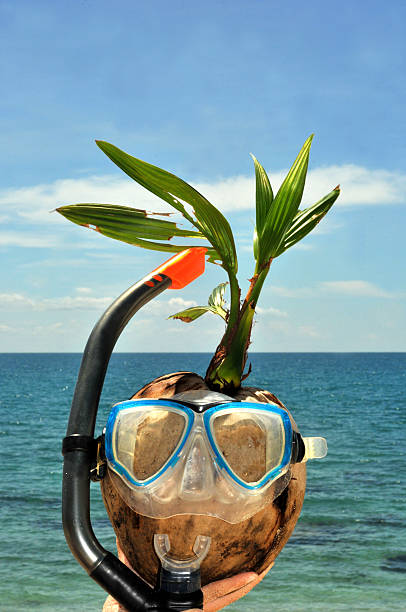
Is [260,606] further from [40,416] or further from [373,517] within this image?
[40,416]

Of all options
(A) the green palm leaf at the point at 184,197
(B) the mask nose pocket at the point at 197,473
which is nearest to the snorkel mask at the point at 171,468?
(B) the mask nose pocket at the point at 197,473

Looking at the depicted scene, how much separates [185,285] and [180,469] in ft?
2.17

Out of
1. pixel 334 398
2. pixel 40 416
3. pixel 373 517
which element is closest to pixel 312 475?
pixel 373 517

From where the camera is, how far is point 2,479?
25688mm

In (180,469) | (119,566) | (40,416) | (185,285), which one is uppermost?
(185,285)

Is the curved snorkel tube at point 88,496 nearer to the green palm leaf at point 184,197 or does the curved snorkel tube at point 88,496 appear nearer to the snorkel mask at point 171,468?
the snorkel mask at point 171,468

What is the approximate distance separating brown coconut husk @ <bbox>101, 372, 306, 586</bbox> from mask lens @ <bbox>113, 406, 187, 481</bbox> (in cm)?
16

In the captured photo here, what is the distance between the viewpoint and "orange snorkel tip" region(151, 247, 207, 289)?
206 centimetres

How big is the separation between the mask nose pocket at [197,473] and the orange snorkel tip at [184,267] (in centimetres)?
56

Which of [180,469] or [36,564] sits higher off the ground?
[180,469]

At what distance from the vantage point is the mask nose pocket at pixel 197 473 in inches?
68.4

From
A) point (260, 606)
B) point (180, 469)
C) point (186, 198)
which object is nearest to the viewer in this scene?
point (180, 469)

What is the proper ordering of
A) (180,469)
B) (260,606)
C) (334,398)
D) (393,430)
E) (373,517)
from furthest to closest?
1. (334,398)
2. (393,430)
3. (373,517)
4. (260,606)
5. (180,469)

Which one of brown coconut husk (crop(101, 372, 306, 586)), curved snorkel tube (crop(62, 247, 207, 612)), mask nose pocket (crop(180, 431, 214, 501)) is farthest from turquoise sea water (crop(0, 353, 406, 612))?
mask nose pocket (crop(180, 431, 214, 501))
